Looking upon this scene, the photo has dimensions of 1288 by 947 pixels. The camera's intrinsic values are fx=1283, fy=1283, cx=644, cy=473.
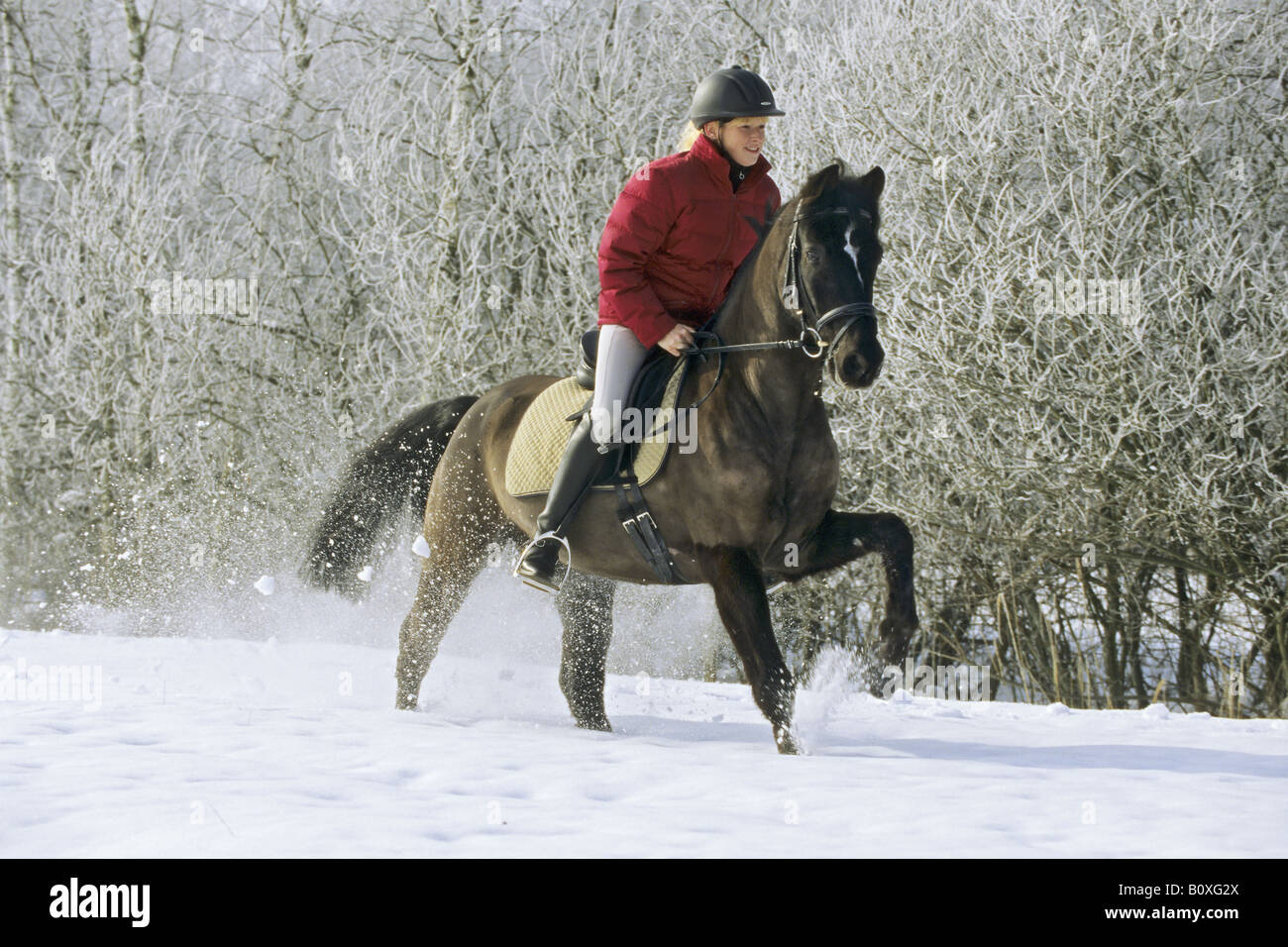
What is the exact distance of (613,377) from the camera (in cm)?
511

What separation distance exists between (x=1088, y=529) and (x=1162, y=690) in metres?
1.52

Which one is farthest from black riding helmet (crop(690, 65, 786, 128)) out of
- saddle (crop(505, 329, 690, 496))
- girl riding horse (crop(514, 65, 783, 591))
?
saddle (crop(505, 329, 690, 496))

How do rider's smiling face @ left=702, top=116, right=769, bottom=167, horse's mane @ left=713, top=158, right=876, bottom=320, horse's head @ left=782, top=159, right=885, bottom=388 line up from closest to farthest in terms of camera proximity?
horse's head @ left=782, top=159, right=885, bottom=388 < horse's mane @ left=713, top=158, right=876, bottom=320 < rider's smiling face @ left=702, top=116, right=769, bottom=167

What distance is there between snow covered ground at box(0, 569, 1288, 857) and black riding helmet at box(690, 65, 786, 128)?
2334 mm

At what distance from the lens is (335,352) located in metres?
16.9

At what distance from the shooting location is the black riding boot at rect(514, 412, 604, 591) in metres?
5.23

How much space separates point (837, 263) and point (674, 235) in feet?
2.88

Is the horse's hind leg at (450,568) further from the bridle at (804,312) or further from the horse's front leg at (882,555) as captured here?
the bridle at (804,312)

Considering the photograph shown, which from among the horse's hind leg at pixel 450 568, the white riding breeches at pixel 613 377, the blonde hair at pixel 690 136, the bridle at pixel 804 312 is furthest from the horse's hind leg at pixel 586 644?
the blonde hair at pixel 690 136

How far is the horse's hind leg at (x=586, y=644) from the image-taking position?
5910mm

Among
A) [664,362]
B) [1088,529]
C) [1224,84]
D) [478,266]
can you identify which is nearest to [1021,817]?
[664,362]

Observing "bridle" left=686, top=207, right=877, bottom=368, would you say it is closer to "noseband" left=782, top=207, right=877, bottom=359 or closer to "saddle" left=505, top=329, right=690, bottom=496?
"noseband" left=782, top=207, right=877, bottom=359

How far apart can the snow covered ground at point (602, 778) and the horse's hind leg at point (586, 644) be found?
15 cm

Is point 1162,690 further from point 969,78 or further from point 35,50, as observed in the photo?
point 35,50
